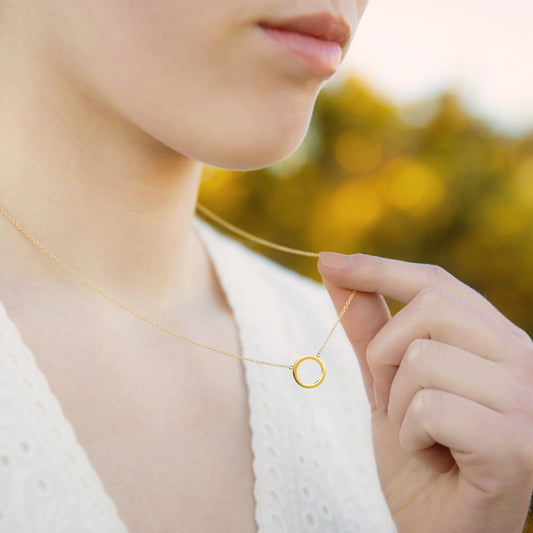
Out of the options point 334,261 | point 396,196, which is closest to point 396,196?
point 396,196

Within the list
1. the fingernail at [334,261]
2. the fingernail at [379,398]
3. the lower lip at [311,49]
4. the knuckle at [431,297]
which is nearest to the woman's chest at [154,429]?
the fingernail at [379,398]

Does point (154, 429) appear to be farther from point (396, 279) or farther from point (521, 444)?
point (521, 444)

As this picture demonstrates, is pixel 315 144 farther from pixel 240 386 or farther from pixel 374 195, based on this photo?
pixel 240 386

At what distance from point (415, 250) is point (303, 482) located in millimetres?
6136

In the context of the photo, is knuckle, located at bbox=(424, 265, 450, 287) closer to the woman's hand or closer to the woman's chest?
the woman's hand

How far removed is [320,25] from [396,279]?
580 mm

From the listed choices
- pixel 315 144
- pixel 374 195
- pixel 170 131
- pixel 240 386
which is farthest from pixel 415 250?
pixel 170 131

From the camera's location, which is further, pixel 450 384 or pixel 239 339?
pixel 239 339

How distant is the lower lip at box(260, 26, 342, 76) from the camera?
1120 mm

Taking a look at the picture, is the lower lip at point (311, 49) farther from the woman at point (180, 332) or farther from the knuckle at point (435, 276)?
the knuckle at point (435, 276)

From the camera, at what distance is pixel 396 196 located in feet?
23.9

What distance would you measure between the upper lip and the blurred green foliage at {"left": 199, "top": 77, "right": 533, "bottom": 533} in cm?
541

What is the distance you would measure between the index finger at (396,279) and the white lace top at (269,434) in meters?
0.47

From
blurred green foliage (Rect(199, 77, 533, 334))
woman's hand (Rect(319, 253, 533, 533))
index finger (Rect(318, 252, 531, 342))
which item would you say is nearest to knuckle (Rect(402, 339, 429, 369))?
woman's hand (Rect(319, 253, 533, 533))
